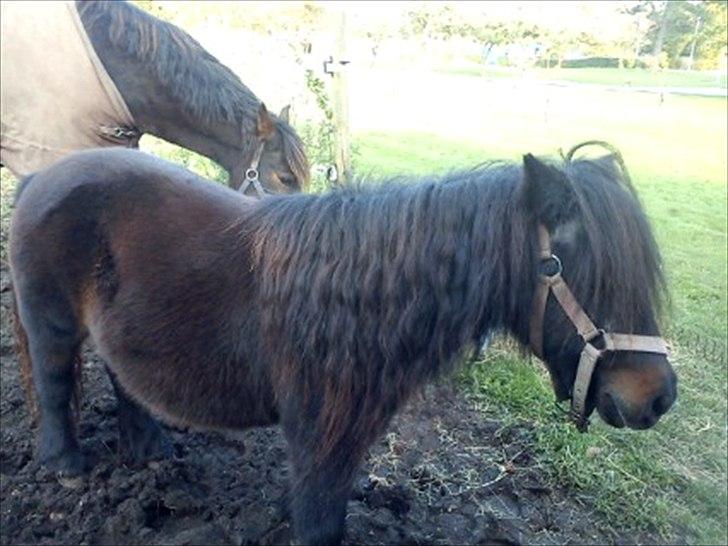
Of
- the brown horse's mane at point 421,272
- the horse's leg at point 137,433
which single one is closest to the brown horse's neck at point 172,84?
the horse's leg at point 137,433

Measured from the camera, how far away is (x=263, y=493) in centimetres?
278

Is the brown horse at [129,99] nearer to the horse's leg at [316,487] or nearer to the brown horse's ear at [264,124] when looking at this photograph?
the brown horse's ear at [264,124]

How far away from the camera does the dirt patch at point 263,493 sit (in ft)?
8.42

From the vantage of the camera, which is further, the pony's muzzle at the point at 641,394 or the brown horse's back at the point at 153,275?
the brown horse's back at the point at 153,275

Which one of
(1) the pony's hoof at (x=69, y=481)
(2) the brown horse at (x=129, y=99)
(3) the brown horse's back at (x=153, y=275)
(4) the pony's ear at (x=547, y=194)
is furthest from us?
(2) the brown horse at (x=129, y=99)

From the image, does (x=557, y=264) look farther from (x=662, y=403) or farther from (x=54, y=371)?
(x=54, y=371)

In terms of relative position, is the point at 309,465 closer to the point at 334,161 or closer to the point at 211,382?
the point at 211,382

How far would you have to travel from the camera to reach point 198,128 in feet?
12.8

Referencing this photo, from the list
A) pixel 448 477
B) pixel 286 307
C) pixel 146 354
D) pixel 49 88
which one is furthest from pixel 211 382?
pixel 49 88

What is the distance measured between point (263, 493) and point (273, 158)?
192 cm

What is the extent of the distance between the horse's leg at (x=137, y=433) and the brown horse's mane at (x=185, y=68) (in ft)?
5.24

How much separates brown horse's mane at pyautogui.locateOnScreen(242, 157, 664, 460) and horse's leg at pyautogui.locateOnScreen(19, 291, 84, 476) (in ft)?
3.16

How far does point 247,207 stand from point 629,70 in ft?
47.9

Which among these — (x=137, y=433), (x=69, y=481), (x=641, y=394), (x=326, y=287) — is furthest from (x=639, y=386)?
(x=69, y=481)
